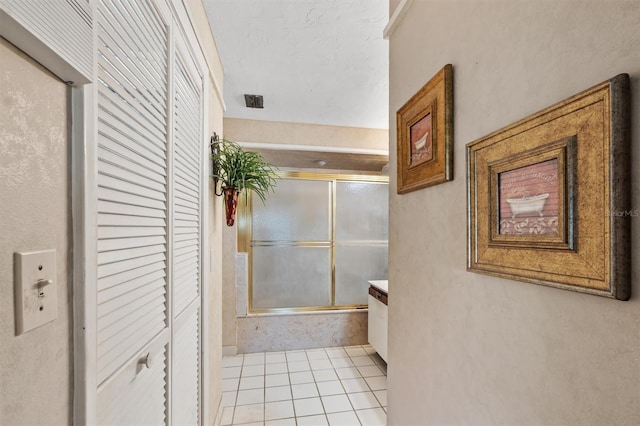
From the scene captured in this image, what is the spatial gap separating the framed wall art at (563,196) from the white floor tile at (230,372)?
2.56 metres

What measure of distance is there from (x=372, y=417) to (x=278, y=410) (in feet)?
2.22

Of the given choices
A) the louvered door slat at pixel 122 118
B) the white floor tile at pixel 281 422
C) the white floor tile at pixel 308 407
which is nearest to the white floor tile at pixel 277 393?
the white floor tile at pixel 308 407

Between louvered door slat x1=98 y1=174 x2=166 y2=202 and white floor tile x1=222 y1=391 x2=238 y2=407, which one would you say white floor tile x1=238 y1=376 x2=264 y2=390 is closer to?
white floor tile x1=222 y1=391 x2=238 y2=407

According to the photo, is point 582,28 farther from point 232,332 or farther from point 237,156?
point 232,332

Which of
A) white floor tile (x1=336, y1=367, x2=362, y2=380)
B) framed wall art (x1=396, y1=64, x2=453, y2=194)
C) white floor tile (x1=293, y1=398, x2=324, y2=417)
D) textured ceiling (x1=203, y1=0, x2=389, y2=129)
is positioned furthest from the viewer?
white floor tile (x1=336, y1=367, x2=362, y2=380)

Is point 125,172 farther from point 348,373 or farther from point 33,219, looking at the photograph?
point 348,373

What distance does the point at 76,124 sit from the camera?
54 cm

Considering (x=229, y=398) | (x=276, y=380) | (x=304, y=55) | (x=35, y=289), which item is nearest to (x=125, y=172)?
(x=35, y=289)

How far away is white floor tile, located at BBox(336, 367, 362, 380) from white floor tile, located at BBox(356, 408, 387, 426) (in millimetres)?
459

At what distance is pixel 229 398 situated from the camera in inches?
89.2

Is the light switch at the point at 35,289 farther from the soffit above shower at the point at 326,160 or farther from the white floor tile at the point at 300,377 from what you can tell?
the soffit above shower at the point at 326,160

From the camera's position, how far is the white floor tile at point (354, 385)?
241 cm

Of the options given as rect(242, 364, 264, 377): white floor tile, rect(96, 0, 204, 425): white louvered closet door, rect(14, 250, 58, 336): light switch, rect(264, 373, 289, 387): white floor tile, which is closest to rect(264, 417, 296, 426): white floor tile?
rect(264, 373, 289, 387): white floor tile

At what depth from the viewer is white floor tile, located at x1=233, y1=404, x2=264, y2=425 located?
2029 millimetres
